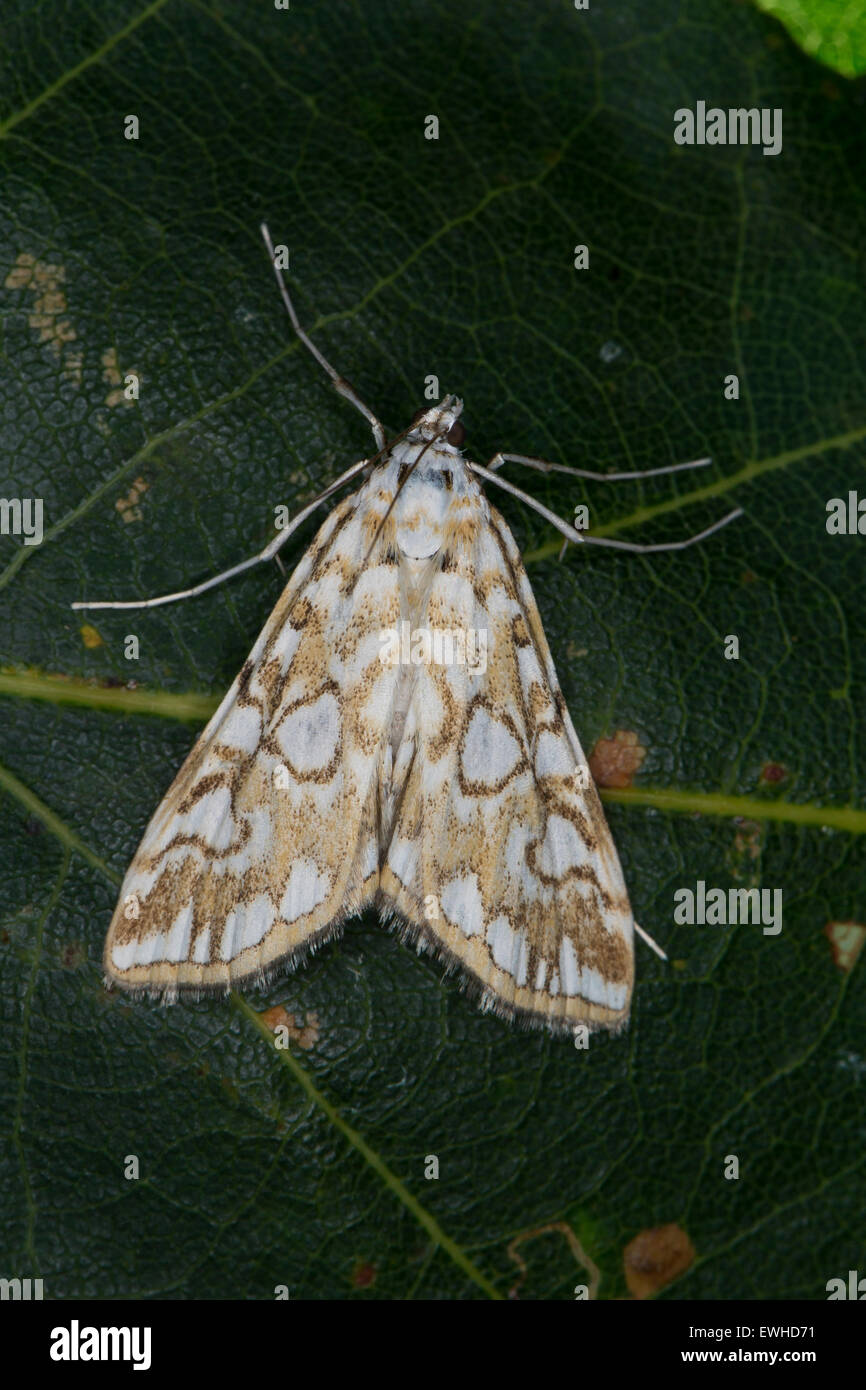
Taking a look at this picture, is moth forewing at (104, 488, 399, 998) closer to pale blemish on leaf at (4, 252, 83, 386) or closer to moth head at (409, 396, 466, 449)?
moth head at (409, 396, 466, 449)

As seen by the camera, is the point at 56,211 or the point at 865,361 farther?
the point at 865,361

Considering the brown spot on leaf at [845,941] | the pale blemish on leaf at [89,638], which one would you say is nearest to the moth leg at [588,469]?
the pale blemish on leaf at [89,638]

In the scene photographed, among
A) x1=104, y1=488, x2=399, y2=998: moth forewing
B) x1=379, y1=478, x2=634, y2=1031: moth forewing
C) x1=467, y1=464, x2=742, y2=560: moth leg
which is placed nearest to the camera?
x1=104, y1=488, x2=399, y2=998: moth forewing

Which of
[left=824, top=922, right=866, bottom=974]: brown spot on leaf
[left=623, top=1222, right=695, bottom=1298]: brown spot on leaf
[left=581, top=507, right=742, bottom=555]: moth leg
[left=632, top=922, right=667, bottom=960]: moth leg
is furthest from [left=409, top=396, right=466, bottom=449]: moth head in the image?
[left=623, top=1222, right=695, bottom=1298]: brown spot on leaf

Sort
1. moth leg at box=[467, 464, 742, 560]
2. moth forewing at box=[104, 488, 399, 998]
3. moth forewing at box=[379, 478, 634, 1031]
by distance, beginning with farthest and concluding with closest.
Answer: moth leg at box=[467, 464, 742, 560]
moth forewing at box=[379, 478, 634, 1031]
moth forewing at box=[104, 488, 399, 998]

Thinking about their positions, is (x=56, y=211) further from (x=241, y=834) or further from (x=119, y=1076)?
(x=119, y=1076)

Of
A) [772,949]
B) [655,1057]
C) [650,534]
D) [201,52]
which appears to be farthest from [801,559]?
[201,52]
